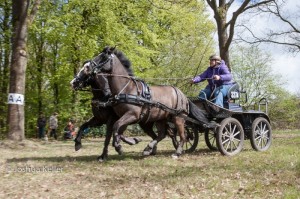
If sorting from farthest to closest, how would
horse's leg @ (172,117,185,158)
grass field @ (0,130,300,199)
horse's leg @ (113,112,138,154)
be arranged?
horse's leg @ (172,117,185,158)
horse's leg @ (113,112,138,154)
grass field @ (0,130,300,199)

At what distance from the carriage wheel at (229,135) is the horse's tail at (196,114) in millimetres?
446

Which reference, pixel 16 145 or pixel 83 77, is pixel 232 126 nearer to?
pixel 83 77

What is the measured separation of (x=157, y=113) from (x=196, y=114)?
1.24 metres

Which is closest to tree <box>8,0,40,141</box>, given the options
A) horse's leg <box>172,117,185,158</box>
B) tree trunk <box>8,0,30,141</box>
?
tree trunk <box>8,0,30,141</box>

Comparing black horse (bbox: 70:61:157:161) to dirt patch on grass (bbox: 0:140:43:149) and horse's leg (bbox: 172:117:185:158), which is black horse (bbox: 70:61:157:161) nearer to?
horse's leg (bbox: 172:117:185:158)

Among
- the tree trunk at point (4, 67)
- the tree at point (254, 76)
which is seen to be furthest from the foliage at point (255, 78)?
the tree trunk at point (4, 67)

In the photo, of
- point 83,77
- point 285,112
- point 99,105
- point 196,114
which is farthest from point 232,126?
point 285,112

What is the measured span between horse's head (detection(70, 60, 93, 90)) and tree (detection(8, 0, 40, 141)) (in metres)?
4.80

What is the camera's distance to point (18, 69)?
12.9 meters

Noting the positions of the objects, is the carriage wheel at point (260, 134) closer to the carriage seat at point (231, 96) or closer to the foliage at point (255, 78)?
the carriage seat at point (231, 96)

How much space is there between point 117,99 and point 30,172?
2.27 meters

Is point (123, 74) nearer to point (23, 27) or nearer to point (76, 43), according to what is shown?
point (23, 27)

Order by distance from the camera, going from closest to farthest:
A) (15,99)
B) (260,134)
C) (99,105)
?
(99,105), (260,134), (15,99)

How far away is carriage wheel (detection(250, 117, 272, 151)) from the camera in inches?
429
